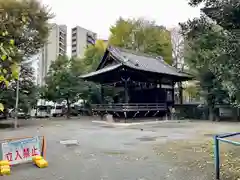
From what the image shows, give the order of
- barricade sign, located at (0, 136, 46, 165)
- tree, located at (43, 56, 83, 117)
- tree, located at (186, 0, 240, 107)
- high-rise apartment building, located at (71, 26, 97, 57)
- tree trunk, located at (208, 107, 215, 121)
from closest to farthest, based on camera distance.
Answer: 1. tree, located at (186, 0, 240, 107)
2. barricade sign, located at (0, 136, 46, 165)
3. tree trunk, located at (208, 107, 215, 121)
4. tree, located at (43, 56, 83, 117)
5. high-rise apartment building, located at (71, 26, 97, 57)

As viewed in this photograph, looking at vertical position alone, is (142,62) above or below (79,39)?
below

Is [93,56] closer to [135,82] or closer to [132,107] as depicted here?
[135,82]

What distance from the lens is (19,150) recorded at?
600 centimetres

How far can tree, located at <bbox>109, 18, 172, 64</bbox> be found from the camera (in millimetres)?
35750

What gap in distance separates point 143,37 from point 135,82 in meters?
15.4

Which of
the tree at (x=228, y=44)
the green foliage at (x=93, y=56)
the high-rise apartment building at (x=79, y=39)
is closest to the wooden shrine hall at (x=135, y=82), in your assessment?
the green foliage at (x=93, y=56)

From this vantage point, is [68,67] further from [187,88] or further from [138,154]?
[138,154]

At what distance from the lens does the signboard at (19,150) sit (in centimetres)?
578

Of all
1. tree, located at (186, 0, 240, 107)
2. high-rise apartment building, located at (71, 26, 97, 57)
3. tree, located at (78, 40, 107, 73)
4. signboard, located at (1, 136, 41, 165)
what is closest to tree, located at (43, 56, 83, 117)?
tree, located at (78, 40, 107, 73)

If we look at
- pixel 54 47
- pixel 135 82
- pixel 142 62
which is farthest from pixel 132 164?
pixel 54 47

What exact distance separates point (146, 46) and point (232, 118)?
700 inches

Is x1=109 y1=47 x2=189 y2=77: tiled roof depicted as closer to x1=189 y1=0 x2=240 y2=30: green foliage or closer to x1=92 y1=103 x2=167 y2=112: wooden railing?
x1=92 y1=103 x2=167 y2=112: wooden railing

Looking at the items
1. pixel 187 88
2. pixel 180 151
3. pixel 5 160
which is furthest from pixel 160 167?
pixel 187 88

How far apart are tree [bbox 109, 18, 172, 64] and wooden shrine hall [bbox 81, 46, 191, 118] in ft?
29.7
